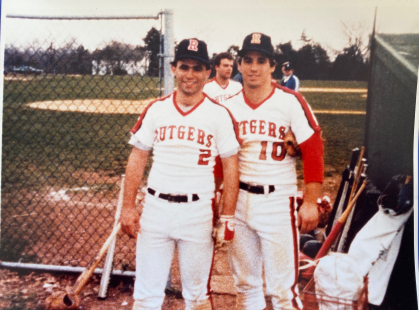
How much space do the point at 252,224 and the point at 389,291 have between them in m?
1.07

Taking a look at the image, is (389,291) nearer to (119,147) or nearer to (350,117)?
(350,117)

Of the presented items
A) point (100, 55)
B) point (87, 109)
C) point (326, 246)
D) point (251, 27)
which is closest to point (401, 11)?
point (251, 27)

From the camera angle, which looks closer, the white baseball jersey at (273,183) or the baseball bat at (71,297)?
the white baseball jersey at (273,183)

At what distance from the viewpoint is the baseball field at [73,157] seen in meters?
2.71

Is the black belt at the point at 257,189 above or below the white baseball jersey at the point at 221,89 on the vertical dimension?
below

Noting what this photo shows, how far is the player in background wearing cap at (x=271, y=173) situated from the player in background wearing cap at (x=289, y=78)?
0.98ft

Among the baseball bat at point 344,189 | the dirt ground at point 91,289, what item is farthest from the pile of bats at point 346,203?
the dirt ground at point 91,289

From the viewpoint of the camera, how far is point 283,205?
213cm

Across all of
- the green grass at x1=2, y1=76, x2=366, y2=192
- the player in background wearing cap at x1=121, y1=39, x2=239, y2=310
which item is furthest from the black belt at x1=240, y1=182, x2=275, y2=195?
the green grass at x1=2, y1=76, x2=366, y2=192

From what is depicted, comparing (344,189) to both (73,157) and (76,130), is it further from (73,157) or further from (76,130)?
(73,157)

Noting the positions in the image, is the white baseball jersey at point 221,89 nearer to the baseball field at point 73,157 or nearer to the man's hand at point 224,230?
the baseball field at point 73,157

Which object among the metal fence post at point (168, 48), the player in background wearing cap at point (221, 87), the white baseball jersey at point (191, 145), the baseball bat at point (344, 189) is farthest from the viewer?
the player in background wearing cap at point (221, 87)

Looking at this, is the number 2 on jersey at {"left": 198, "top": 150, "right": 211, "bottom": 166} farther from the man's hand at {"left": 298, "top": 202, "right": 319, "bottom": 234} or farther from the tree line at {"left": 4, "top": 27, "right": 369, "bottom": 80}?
the tree line at {"left": 4, "top": 27, "right": 369, "bottom": 80}

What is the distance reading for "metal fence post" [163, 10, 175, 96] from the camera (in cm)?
238
